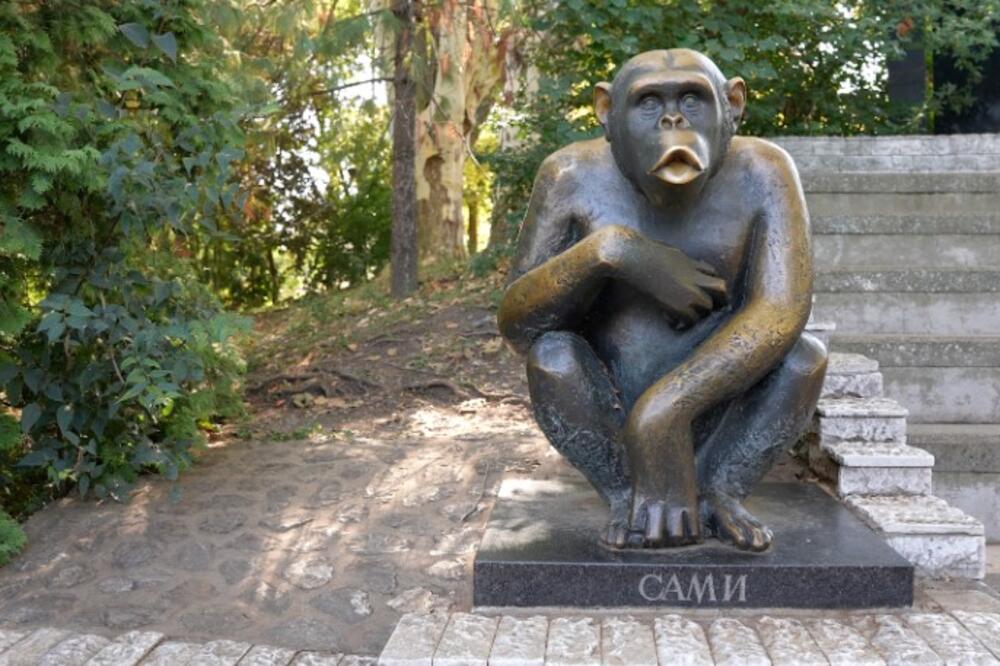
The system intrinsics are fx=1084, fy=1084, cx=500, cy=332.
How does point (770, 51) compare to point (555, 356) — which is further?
point (770, 51)

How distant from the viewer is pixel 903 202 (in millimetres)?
6289

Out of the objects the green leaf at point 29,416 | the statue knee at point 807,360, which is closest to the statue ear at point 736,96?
the statue knee at point 807,360

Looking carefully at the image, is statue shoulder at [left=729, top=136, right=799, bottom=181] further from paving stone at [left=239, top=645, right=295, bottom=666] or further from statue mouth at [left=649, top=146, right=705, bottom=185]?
paving stone at [left=239, top=645, right=295, bottom=666]

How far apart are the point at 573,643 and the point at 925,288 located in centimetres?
363

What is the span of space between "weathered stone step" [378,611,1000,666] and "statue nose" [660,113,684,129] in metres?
1.30

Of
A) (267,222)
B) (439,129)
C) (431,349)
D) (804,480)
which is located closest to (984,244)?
(804,480)

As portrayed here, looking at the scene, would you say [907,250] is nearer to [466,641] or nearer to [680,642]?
[680,642]

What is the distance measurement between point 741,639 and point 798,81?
20.2 ft

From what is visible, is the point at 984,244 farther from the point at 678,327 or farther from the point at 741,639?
the point at 741,639

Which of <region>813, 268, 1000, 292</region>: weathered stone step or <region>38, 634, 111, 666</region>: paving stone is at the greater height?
<region>813, 268, 1000, 292</region>: weathered stone step

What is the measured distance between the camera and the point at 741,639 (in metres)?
2.62

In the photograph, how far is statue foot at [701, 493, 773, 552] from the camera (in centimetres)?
293

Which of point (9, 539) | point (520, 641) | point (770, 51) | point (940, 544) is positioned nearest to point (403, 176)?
point (770, 51)

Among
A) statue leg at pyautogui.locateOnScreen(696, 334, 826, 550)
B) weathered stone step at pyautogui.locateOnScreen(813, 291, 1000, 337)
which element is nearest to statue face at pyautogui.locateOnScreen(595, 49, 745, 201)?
statue leg at pyautogui.locateOnScreen(696, 334, 826, 550)
